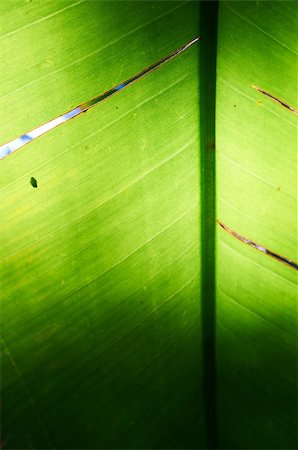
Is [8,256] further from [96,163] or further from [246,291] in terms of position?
[246,291]

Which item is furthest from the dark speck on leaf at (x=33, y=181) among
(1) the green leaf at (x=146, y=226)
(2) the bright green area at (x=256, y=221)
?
(2) the bright green area at (x=256, y=221)

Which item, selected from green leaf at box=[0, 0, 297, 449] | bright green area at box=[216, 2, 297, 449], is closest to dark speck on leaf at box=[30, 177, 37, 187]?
green leaf at box=[0, 0, 297, 449]

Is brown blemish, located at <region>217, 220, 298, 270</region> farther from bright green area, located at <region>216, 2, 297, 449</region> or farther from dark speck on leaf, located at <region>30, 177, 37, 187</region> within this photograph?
dark speck on leaf, located at <region>30, 177, 37, 187</region>

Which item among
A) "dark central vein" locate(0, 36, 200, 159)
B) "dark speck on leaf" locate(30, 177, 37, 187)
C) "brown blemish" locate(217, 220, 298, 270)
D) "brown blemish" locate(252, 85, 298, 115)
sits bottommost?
"brown blemish" locate(217, 220, 298, 270)

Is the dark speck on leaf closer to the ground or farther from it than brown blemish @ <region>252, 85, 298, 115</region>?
farther from it

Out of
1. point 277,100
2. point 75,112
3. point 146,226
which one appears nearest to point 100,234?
point 146,226
